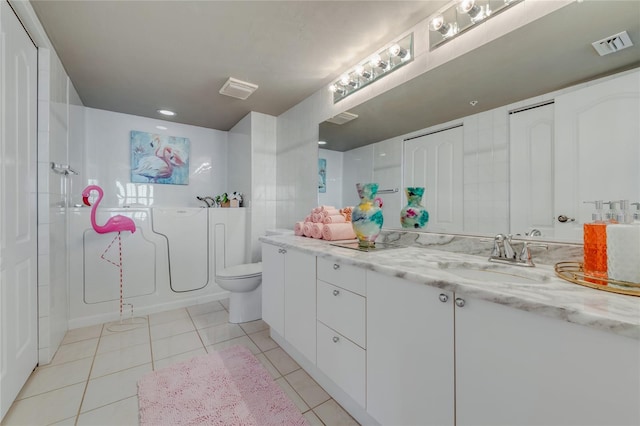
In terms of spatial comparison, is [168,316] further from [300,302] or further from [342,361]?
[342,361]

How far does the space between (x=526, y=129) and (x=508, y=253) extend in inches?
22.4

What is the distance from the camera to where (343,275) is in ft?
4.32

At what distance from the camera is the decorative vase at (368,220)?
158 cm

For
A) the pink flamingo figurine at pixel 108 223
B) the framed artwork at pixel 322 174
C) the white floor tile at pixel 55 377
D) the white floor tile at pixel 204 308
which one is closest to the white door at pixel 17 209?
the white floor tile at pixel 55 377

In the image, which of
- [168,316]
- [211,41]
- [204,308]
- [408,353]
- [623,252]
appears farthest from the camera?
[204,308]

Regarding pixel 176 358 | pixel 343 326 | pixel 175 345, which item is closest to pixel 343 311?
pixel 343 326

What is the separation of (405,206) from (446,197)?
0.90 feet

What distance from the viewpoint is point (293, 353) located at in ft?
6.07

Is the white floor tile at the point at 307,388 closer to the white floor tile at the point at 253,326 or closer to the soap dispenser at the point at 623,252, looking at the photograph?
the white floor tile at the point at 253,326

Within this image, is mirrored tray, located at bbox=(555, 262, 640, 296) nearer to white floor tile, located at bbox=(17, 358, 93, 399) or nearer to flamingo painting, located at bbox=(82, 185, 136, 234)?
white floor tile, located at bbox=(17, 358, 93, 399)

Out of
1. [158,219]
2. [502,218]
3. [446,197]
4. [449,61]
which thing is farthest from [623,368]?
[158,219]

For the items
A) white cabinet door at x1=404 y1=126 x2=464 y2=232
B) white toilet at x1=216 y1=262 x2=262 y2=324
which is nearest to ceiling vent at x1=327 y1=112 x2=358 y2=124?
white cabinet door at x1=404 y1=126 x2=464 y2=232

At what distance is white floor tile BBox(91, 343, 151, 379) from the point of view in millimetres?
1723

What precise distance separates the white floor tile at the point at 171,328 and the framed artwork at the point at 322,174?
1.67 meters
